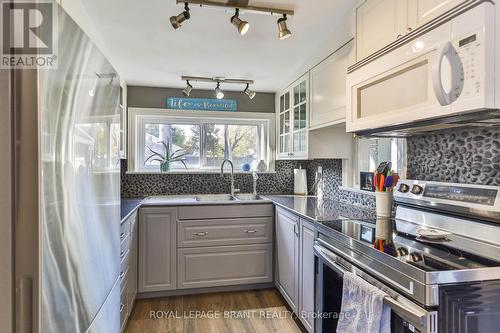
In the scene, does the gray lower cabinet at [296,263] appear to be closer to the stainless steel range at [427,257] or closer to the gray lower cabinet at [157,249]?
the stainless steel range at [427,257]

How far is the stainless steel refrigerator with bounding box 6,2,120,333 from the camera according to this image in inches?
26.8

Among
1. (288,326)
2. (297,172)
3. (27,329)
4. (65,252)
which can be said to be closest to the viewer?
(27,329)

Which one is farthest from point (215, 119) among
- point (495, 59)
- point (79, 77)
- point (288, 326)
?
point (495, 59)

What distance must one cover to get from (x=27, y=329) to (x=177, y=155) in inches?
111

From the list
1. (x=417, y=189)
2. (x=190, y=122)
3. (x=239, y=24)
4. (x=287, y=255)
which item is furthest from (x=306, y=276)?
(x=190, y=122)

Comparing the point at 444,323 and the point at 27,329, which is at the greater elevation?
the point at 27,329

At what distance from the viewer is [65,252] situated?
0.82 metres

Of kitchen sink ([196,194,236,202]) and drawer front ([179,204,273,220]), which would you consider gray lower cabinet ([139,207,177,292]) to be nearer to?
drawer front ([179,204,273,220])

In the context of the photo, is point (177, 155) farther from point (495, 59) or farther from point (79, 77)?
point (495, 59)

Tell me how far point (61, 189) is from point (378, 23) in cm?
163

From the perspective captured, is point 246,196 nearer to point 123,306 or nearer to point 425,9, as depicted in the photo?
point 123,306

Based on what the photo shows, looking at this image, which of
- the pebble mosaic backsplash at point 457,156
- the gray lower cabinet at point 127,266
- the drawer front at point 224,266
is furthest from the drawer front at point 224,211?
the pebble mosaic backsplash at point 457,156

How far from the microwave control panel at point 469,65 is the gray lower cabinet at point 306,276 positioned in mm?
1138

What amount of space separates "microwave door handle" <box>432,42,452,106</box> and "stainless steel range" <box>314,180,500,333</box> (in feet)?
1.68
